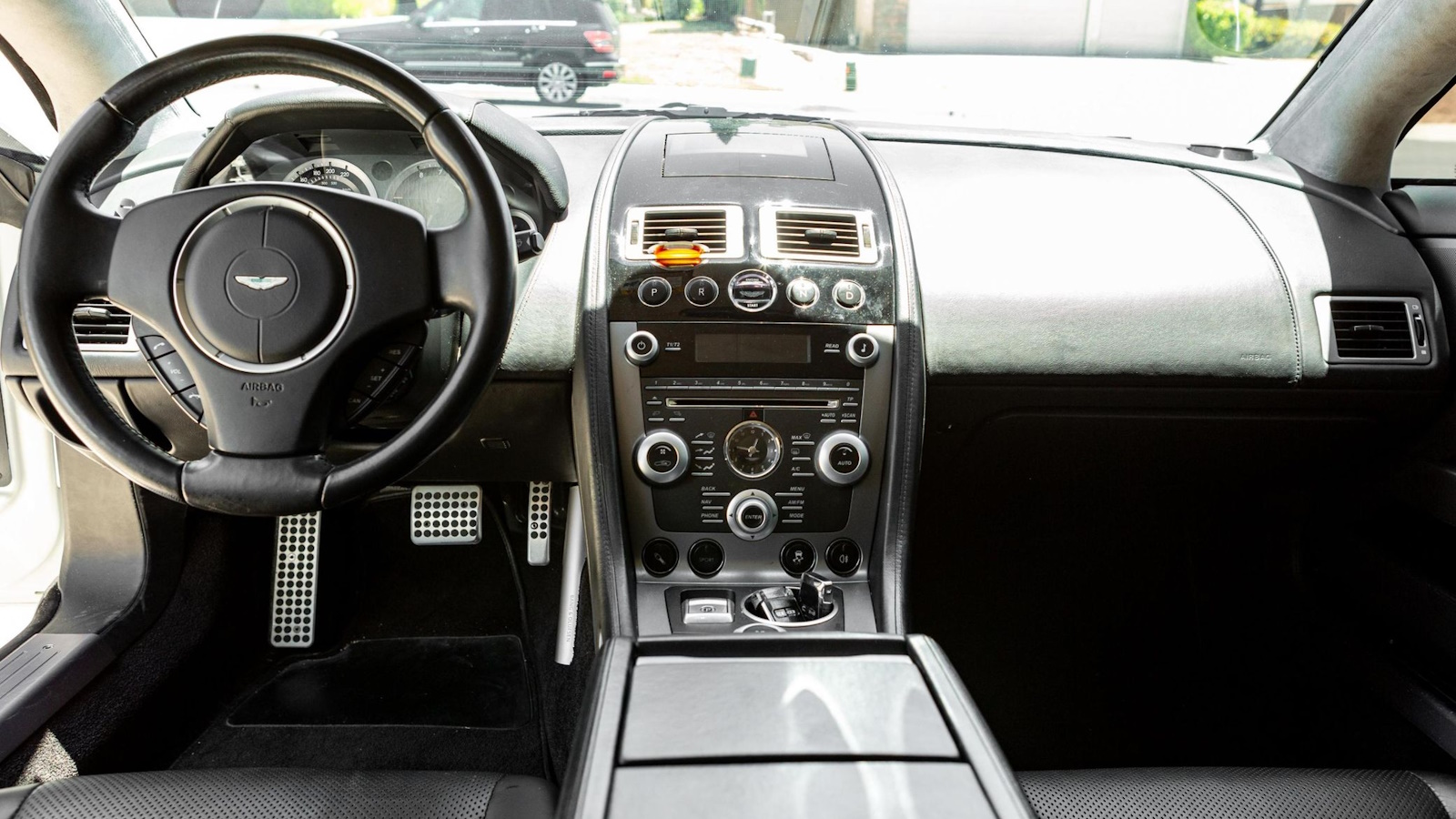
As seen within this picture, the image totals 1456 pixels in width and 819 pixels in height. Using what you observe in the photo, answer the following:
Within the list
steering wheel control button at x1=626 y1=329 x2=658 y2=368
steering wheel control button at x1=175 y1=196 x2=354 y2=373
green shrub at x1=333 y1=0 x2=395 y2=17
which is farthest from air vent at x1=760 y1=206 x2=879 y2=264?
green shrub at x1=333 y1=0 x2=395 y2=17

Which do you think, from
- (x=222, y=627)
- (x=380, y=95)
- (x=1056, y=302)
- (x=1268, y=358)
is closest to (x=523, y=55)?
(x=380, y=95)

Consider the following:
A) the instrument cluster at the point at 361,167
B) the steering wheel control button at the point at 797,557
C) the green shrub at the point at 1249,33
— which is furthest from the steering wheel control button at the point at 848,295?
the green shrub at the point at 1249,33

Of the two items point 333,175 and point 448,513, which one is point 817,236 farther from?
point 448,513

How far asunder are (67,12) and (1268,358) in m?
2.29

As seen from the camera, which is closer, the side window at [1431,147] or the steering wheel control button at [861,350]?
the steering wheel control button at [861,350]

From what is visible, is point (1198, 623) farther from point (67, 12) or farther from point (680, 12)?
point (67, 12)

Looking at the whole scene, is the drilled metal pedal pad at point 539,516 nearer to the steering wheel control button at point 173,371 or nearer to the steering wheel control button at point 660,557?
the steering wheel control button at point 660,557

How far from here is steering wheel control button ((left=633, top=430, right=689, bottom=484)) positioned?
166 cm

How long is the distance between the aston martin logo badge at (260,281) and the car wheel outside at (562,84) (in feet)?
3.44

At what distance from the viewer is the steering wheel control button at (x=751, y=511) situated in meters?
1.68

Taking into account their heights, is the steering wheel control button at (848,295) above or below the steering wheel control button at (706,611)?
above

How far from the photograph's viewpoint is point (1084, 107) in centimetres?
225

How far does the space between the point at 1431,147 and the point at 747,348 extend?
5.26ft

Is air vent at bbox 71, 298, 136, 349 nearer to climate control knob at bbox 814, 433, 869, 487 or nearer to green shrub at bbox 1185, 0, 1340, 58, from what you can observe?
climate control knob at bbox 814, 433, 869, 487
